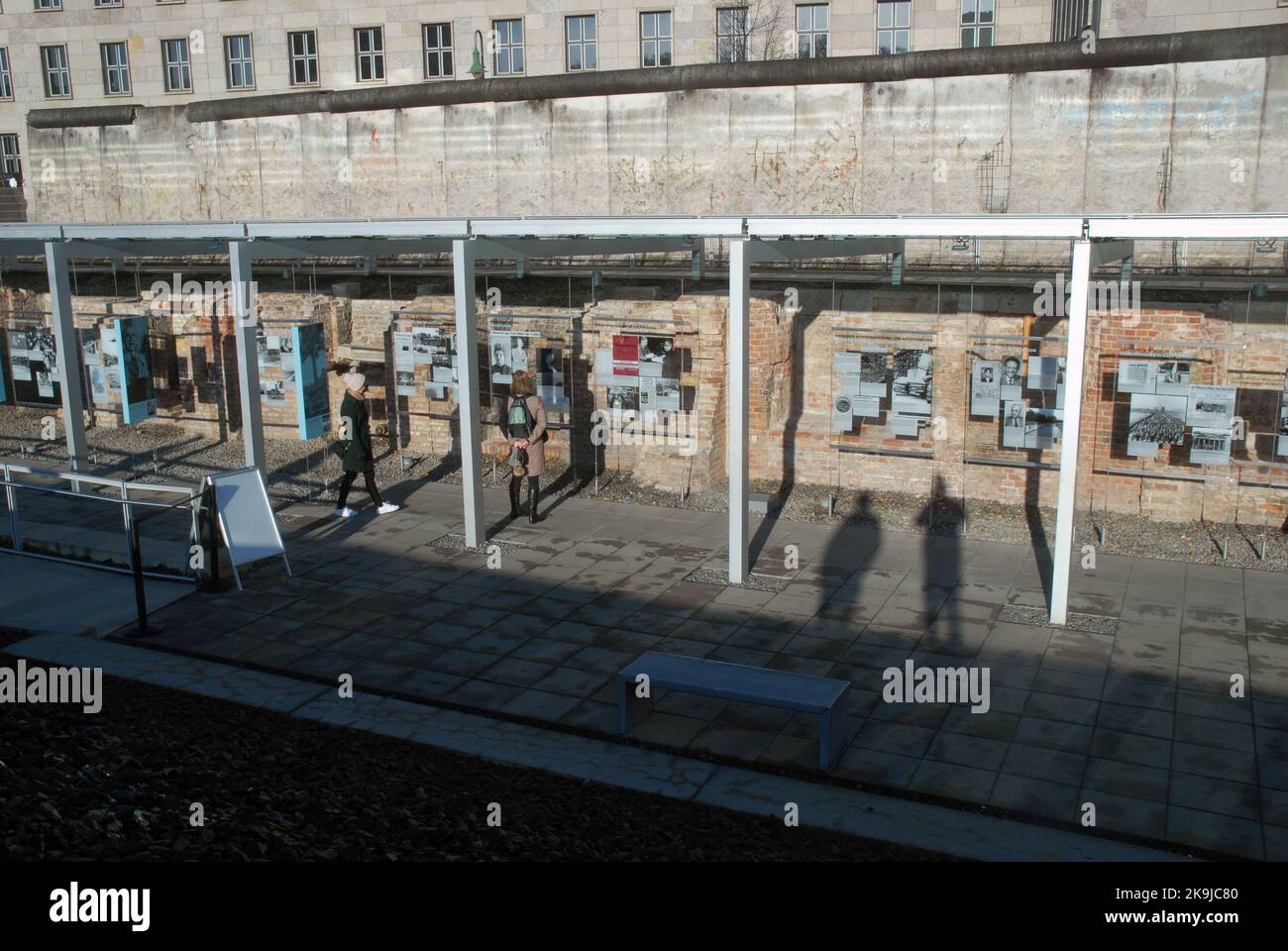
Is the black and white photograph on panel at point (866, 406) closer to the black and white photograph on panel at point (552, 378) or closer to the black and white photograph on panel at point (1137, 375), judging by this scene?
the black and white photograph on panel at point (1137, 375)

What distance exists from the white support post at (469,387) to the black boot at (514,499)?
712mm

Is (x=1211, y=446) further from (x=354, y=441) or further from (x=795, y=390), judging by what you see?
(x=354, y=441)

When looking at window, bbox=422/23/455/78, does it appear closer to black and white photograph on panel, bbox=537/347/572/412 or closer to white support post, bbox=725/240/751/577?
black and white photograph on panel, bbox=537/347/572/412

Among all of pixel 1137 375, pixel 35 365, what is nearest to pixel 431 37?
pixel 35 365

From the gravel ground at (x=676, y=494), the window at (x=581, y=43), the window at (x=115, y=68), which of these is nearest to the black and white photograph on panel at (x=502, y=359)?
the gravel ground at (x=676, y=494)

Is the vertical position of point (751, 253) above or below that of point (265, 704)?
above

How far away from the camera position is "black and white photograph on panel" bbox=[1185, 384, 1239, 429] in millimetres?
11164

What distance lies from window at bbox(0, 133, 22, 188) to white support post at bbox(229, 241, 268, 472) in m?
28.5

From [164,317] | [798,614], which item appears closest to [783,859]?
[798,614]

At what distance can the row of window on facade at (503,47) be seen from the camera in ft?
85.6
